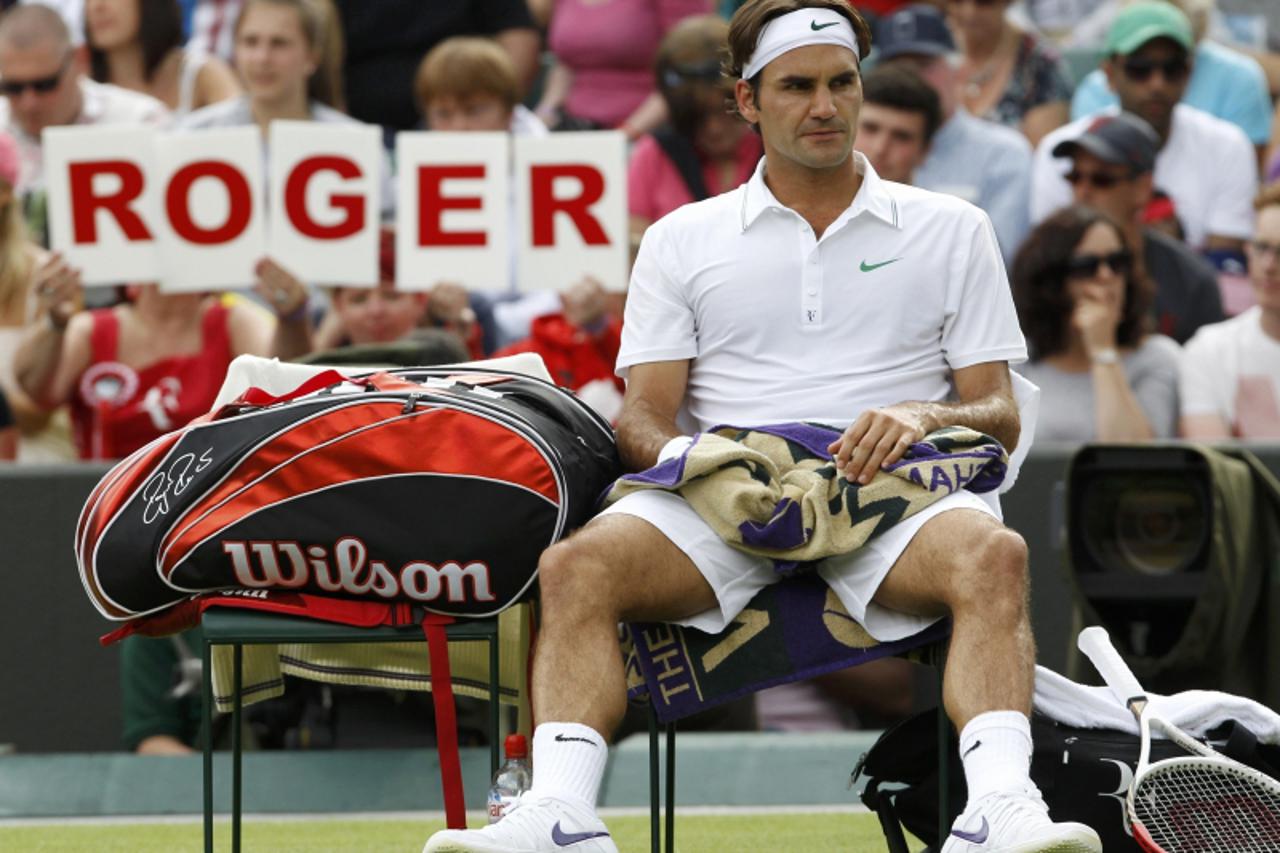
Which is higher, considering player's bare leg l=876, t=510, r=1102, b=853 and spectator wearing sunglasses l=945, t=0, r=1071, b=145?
spectator wearing sunglasses l=945, t=0, r=1071, b=145

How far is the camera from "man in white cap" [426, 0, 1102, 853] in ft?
14.1

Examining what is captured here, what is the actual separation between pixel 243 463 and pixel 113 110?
17.1 ft

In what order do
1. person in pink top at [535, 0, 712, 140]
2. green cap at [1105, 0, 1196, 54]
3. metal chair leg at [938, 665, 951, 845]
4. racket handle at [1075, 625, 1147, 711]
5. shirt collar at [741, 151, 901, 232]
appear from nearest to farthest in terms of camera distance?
metal chair leg at [938, 665, 951, 845] → racket handle at [1075, 625, 1147, 711] → shirt collar at [741, 151, 901, 232] → green cap at [1105, 0, 1196, 54] → person in pink top at [535, 0, 712, 140]

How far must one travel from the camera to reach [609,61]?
1005 centimetres

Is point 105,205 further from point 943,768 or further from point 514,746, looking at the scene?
point 943,768

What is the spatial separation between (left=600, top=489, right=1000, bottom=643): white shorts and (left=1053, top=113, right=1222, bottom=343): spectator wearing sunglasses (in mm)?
4253

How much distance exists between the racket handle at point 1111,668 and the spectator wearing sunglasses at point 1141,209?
4063 millimetres

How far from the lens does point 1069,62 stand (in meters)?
10.9

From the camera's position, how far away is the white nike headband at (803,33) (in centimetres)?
478

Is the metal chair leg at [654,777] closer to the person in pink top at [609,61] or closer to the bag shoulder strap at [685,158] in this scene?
Answer: the bag shoulder strap at [685,158]

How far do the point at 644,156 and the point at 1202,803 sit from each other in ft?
17.2

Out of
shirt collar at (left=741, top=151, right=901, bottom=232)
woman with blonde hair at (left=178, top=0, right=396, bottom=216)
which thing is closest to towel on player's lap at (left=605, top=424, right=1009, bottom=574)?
shirt collar at (left=741, top=151, right=901, bottom=232)

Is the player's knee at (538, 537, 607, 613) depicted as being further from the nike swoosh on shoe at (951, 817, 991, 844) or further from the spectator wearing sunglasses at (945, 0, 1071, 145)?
the spectator wearing sunglasses at (945, 0, 1071, 145)

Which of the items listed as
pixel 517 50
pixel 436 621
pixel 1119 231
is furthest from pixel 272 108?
pixel 436 621
